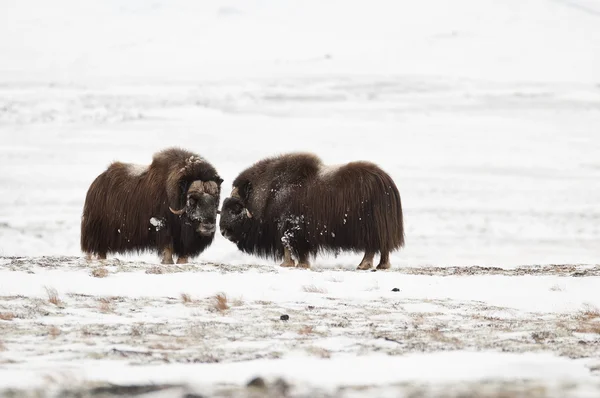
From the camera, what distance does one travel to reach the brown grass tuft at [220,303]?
5371mm

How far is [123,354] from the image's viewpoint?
12.3 feet

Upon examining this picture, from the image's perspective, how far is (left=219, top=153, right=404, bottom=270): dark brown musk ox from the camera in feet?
30.7

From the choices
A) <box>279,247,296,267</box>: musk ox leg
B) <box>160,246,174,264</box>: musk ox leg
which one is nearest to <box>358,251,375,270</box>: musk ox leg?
<box>279,247,296,267</box>: musk ox leg

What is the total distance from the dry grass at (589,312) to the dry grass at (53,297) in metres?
3.02

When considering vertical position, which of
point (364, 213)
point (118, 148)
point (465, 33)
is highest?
point (465, 33)

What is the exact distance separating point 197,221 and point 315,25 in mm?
36559

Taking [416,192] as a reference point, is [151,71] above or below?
above

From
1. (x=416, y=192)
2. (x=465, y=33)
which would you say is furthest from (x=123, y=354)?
(x=465, y=33)

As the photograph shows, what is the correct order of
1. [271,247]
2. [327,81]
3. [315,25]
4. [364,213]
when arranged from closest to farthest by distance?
[364,213], [271,247], [327,81], [315,25]

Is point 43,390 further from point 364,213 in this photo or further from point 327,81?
point 327,81

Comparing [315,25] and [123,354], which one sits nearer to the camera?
[123,354]

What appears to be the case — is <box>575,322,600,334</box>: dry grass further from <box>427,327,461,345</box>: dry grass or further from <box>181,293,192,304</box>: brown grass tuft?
<box>181,293,192,304</box>: brown grass tuft

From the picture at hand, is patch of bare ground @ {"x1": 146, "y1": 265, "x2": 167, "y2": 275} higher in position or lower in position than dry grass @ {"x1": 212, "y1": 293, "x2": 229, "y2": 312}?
higher

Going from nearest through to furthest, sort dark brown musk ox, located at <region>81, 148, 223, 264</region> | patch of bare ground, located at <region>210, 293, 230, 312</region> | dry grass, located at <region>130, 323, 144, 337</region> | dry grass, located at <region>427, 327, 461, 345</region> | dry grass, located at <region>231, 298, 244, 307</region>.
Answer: dry grass, located at <region>427, 327, 461, 345</region> < dry grass, located at <region>130, 323, 144, 337</region> < patch of bare ground, located at <region>210, 293, 230, 312</region> < dry grass, located at <region>231, 298, 244, 307</region> < dark brown musk ox, located at <region>81, 148, 223, 264</region>
